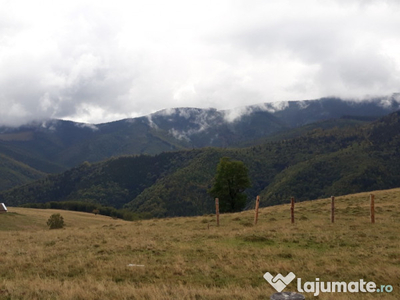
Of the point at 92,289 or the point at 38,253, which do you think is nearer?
the point at 92,289

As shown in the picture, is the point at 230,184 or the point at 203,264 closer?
the point at 203,264

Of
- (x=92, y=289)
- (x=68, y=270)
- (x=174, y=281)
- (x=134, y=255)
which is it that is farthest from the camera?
(x=134, y=255)

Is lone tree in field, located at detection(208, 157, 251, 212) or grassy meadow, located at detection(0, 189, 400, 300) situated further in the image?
lone tree in field, located at detection(208, 157, 251, 212)

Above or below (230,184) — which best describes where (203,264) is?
below

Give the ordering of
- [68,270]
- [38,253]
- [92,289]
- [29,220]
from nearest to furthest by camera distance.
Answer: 1. [92,289]
2. [68,270]
3. [38,253]
4. [29,220]

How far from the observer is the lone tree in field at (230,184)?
6706 centimetres

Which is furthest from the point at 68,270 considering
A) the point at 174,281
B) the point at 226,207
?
the point at 226,207

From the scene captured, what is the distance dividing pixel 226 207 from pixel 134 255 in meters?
51.3

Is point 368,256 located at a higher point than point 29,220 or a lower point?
higher

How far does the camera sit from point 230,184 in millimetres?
67875

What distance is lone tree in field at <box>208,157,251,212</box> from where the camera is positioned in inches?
Answer: 2640

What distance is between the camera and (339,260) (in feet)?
51.8

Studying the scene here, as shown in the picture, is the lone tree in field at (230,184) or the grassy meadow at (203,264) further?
the lone tree in field at (230,184)

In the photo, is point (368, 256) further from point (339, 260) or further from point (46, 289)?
point (46, 289)
